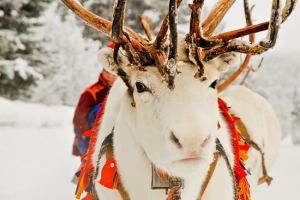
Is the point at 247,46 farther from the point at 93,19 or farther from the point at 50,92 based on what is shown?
the point at 50,92

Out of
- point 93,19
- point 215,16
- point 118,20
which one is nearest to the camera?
point 118,20

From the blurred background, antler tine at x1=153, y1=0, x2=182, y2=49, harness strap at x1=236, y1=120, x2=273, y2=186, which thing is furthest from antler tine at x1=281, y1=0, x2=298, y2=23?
harness strap at x1=236, y1=120, x2=273, y2=186

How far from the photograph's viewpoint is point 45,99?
28.0m

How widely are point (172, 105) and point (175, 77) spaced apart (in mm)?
190

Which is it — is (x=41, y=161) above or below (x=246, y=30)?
above

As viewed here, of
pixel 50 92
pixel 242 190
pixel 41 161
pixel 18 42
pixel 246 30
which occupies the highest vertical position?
pixel 50 92

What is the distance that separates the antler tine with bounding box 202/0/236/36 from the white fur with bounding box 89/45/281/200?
0.36 m

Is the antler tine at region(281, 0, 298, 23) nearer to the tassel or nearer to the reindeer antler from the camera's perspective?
the reindeer antler

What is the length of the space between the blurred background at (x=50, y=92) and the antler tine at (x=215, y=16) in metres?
0.17

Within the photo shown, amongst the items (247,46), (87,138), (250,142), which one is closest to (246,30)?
(247,46)

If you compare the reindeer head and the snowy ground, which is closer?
the reindeer head

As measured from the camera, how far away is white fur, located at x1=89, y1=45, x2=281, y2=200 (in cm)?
239

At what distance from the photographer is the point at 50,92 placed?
92.1 ft

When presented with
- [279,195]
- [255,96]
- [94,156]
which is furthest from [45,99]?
[94,156]
